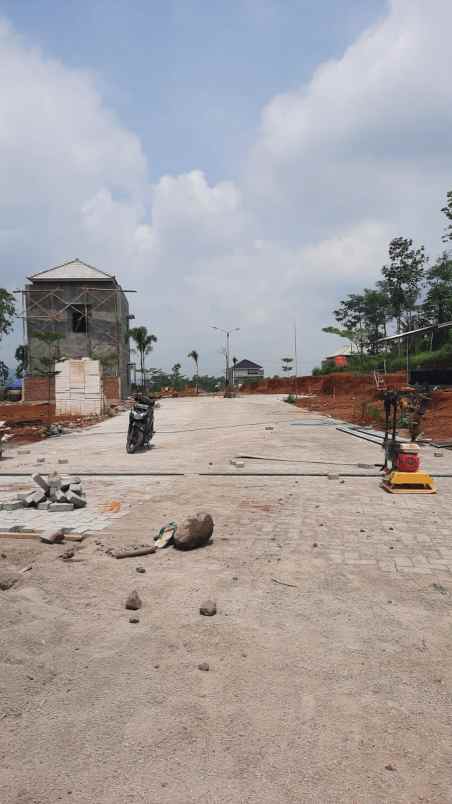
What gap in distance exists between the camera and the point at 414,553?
4652 millimetres

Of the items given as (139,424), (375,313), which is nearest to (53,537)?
(139,424)

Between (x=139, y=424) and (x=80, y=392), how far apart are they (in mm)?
11796

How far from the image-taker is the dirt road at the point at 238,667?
6.73 ft

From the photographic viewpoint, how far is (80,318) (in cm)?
3797

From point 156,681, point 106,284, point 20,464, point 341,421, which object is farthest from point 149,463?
point 106,284

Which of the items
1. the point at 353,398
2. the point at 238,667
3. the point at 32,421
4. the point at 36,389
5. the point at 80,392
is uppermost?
the point at 36,389

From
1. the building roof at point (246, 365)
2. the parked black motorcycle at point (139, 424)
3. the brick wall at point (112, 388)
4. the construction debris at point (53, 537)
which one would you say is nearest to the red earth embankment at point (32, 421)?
the parked black motorcycle at point (139, 424)

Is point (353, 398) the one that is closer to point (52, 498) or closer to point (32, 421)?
point (32, 421)

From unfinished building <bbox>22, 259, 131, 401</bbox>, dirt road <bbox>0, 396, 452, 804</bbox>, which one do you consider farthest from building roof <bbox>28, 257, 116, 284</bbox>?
dirt road <bbox>0, 396, 452, 804</bbox>

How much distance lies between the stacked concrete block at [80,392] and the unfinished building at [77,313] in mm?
13393

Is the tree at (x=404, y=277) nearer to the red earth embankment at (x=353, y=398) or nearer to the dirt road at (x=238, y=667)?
the red earth embankment at (x=353, y=398)

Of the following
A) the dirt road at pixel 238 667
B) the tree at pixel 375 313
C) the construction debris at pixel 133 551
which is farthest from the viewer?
the tree at pixel 375 313

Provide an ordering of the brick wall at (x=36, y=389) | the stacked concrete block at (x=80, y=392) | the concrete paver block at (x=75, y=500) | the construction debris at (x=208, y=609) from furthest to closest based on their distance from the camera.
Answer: the brick wall at (x=36, y=389), the stacked concrete block at (x=80, y=392), the concrete paver block at (x=75, y=500), the construction debris at (x=208, y=609)

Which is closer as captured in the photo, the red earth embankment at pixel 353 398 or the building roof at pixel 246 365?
the red earth embankment at pixel 353 398
